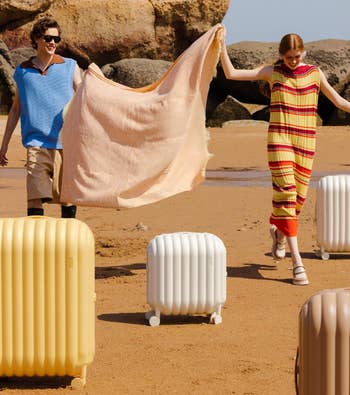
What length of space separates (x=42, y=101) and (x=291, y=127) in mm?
1943

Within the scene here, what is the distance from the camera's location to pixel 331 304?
380cm

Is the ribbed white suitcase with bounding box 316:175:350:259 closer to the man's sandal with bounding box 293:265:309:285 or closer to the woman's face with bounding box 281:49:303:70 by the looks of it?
the man's sandal with bounding box 293:265:309:285

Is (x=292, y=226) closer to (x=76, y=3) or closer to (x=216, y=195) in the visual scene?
(x=216, y=195)

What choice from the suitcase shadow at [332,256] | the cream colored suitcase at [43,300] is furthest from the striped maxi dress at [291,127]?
the cream colored suitcase at [43,300]

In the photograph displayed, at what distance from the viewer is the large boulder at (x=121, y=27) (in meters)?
37.3

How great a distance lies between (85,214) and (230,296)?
19.0ft

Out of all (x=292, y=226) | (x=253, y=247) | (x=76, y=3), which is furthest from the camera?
(x=76, y=3)

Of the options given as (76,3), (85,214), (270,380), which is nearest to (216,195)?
(85,214)

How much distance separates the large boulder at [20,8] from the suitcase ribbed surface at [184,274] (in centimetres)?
3023

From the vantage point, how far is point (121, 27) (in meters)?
37.7

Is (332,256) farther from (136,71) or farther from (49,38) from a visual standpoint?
(136,71)

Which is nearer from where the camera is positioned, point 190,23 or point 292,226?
point 292,226

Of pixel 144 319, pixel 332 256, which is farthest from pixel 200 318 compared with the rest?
pixel 332 256

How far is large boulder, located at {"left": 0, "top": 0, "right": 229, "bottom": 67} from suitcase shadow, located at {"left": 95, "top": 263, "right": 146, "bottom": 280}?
28.0 meters
